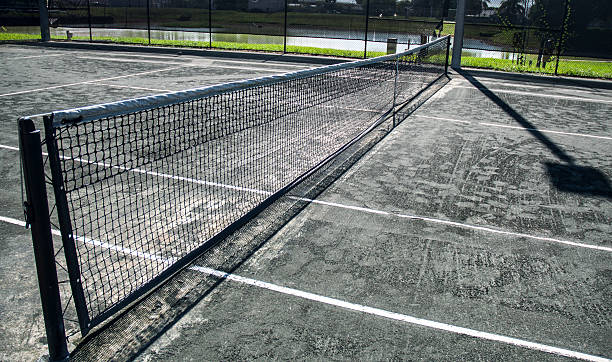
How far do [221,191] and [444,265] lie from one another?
3.40m

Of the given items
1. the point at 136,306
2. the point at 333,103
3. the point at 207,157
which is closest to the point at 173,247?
the point at 136,306

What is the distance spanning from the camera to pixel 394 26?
29688 mm

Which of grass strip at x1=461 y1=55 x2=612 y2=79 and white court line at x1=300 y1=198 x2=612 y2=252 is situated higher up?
grass strip at x1=461 y1=55 x2=612 y2=79

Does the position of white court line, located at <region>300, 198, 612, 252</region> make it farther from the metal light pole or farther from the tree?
the tree

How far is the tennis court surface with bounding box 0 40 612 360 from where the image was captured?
440 centimetres

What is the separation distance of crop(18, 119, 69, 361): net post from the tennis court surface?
282 millimetres

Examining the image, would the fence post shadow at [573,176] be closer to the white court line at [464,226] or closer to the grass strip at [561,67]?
the white court line at [464,226]

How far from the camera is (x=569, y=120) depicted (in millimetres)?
13836

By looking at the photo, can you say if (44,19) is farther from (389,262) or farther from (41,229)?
(41,229)

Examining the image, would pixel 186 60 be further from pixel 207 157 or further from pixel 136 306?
pixel 136 306

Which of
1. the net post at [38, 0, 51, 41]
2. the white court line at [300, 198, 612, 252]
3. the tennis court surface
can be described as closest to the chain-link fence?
the net post at [38, 0, 51, 41]

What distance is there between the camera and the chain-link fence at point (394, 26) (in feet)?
76.9

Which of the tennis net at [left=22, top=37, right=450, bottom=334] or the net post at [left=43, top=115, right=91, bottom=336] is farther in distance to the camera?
the tennis net at [left=22, top=37, right=450, bottom=334]

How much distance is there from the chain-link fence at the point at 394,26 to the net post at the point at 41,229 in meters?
22.0
